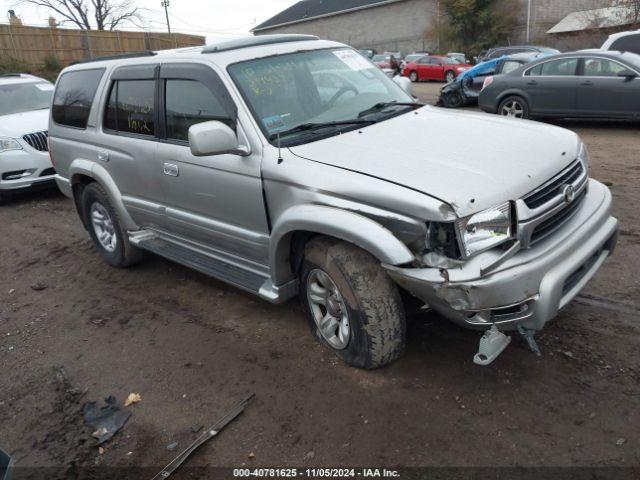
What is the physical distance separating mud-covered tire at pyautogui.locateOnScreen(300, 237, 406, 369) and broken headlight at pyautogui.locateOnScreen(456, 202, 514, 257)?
55 centimetres

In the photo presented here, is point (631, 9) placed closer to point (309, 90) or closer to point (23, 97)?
point (23, 97)

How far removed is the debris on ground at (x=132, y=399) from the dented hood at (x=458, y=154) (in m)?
1.85

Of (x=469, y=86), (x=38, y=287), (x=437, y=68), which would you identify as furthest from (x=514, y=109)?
(x=437, y=68)

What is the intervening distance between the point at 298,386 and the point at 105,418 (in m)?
1.19

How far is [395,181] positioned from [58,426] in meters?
2.49

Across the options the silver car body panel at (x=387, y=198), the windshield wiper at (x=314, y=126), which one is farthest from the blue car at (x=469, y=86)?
the silver car body panel at (x=387, y=198)

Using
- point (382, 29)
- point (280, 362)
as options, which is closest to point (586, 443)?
point (280, 362)

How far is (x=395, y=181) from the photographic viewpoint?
287 cm

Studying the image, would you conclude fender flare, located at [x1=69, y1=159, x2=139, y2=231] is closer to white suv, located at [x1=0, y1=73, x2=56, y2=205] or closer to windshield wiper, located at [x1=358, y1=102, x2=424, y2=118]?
windshield wiper, located at [x1=358, y1=102, x2=424, y2=118]

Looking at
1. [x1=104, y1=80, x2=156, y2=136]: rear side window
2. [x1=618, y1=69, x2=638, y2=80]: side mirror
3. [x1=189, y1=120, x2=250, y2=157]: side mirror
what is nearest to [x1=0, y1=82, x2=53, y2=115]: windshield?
[x1=104, y1=80, x2=156, y2=136]: rear side window

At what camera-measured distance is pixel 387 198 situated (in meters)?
2.83

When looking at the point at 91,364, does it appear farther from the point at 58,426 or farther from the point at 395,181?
the point at 395,181

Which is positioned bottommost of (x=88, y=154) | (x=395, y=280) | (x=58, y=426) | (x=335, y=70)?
(x=58, y=426)

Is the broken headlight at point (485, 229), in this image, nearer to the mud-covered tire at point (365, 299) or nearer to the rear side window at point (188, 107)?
the mud-covered tire at point (365, 299)
